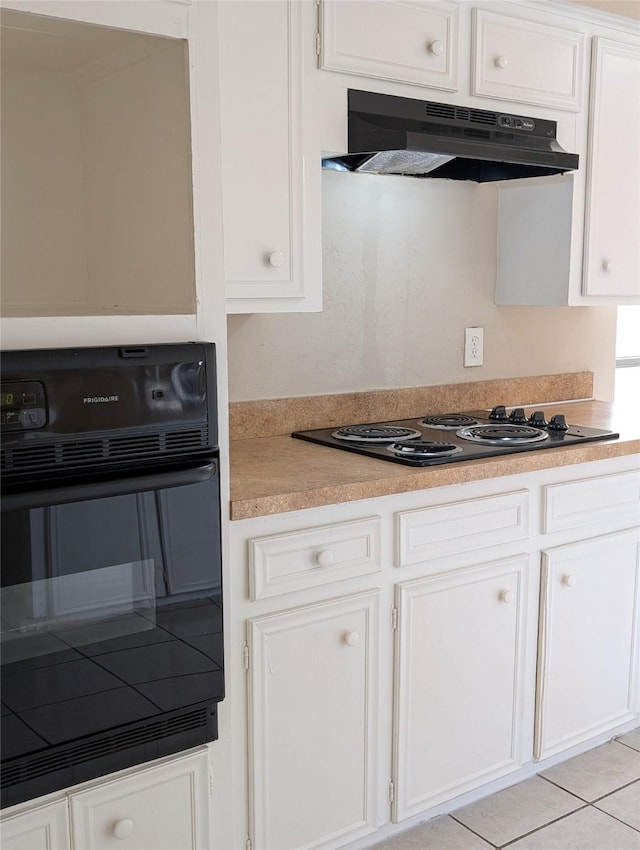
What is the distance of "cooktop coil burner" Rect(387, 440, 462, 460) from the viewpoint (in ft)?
7.21

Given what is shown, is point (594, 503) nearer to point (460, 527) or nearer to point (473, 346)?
point (460, 527)

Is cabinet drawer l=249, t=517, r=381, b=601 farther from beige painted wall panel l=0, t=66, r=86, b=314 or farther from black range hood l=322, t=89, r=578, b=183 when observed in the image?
black range hood l=322, t=89, r=578, b=183

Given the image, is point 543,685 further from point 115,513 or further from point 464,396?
point 115,513

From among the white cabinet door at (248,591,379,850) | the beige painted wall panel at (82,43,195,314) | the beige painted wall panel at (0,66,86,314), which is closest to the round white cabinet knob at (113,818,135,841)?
the white cabinet door at (248,591,379,850)

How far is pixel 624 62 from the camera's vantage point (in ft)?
9.16

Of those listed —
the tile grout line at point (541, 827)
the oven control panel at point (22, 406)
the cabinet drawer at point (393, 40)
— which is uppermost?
the cabinet drawer at point (393, 40)

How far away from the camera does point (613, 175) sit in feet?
9.29

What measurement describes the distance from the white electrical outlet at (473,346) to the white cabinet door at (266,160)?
0.94 meters

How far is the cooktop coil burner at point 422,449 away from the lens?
2.20 m

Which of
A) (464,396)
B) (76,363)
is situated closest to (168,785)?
(76,363)

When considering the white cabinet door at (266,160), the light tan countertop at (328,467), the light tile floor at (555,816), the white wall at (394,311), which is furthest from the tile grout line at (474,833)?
the white cabinet door at (266,160)

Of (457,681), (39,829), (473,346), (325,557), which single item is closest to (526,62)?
(473,346)

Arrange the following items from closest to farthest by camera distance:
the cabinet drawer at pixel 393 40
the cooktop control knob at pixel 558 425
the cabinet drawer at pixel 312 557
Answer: the cabinet drawer at pixel 312 557, the cabinet drawer at pixel 393 40, the cooktop control knob at pixel 558 425

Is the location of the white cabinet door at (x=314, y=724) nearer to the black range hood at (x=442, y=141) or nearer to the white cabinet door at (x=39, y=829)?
the white cabinet door at (x=39, y=829)
